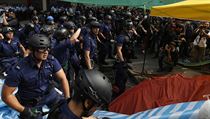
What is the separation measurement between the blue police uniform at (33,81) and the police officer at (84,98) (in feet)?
4.98

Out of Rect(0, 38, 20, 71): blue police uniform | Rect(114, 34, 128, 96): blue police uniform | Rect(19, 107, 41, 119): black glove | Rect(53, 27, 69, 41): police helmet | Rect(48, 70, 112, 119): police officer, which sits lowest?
Rect(114, 34, 128, 96): blue police uniform

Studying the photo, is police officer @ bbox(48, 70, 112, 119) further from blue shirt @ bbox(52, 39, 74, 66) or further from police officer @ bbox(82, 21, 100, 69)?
police officer @ bbox(82, 21, 100, 69)

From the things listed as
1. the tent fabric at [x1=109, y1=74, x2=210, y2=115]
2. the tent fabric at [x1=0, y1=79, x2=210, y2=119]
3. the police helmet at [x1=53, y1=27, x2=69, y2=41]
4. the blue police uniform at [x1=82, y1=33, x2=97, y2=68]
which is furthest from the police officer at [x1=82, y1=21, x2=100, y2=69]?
the tent fabric at [x1=0, y1=79, x2=210, y2=119]

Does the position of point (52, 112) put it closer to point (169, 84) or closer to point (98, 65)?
point (169, 84)

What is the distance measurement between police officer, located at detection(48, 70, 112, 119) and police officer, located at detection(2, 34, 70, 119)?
50.0 inches

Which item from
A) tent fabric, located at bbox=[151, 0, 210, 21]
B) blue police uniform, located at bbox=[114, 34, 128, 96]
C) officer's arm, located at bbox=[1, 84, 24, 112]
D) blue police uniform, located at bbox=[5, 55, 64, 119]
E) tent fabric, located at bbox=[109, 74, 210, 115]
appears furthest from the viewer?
blue police uniform, located at bbox=[114, 34, 128, 96]

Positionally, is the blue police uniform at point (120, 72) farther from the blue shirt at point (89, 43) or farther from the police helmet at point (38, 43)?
the police helmet at point (38, 43)

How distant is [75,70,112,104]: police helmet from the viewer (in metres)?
2.71


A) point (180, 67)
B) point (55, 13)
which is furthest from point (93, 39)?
point (55, 13)

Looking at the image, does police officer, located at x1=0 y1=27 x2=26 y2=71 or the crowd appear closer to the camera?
the crowd

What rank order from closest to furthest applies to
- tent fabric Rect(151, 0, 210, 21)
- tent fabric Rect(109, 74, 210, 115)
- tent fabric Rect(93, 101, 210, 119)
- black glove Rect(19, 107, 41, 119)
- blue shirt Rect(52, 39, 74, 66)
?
1. black glove Rect(19, 107, 41, 119)
2. tent fabric Rect(93, 101, 210, 119)
3. tent fabric Rect(109, 74, 210, 115)
4. tent fabric Rect(151, 0, 210, 21)
5. blue shirt Rect(52, 39, 74, 66)

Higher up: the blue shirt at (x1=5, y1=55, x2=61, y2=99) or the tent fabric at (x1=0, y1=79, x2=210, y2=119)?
the blue shirt at (x1=5, y1=55, x2=61, y2=99)

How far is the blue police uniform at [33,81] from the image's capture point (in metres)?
4.23

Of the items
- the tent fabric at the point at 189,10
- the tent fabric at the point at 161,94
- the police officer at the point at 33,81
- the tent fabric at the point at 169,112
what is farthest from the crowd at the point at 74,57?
the tent fabric at the point at 189,10
